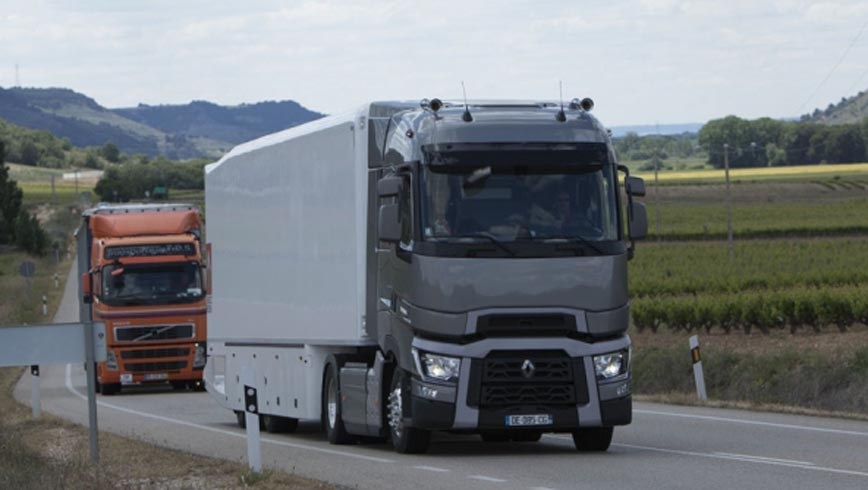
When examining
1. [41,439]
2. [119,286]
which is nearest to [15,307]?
[119,286]

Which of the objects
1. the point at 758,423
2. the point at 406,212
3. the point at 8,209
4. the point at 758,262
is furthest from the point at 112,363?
the point at 8,209

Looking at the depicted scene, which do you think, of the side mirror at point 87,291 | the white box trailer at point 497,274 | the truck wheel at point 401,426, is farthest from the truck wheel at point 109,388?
the truck wheel at point 401,426

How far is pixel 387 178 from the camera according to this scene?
15.3m

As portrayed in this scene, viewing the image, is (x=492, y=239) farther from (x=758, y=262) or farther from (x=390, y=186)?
(x=758, y=262)

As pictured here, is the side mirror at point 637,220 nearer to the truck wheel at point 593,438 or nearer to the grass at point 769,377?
the truck wheel at point 593,438

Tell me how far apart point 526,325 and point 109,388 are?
69.5 ft

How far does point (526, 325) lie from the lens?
1494cm

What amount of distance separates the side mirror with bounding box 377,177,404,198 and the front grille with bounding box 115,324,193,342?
19.2m

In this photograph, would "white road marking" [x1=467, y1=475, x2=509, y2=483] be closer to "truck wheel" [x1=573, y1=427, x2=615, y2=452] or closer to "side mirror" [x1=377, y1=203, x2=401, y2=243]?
"truck wheel" [x1=573, y1=427, x2=615, y2=452]

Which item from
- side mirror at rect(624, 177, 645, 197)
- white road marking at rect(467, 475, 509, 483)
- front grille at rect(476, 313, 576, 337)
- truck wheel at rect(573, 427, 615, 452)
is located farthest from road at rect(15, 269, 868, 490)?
side mirror at rect(624, 177, 645, 197)

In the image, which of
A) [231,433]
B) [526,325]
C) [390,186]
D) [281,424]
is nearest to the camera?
[526,325]

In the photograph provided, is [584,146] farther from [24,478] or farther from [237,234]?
[237,234]

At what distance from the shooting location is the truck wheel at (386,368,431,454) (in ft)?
50.9

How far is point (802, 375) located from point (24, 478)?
48.3ft
